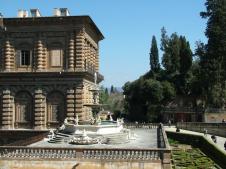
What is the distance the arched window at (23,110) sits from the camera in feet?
148

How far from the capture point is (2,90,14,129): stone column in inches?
1772

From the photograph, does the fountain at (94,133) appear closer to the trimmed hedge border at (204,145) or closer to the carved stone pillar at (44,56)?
the trimmed hedge border at (204,145)

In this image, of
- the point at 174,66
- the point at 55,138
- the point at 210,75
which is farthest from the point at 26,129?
the point at 174,66

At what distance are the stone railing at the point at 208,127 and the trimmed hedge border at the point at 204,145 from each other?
25.8ft

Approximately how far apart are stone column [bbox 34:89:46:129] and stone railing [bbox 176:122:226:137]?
21526 mm

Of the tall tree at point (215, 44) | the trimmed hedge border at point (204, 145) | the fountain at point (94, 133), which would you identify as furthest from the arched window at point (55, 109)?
the tall tree at point (215, 44)

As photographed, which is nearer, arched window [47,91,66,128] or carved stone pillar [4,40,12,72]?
arched window [47,91,66,128]

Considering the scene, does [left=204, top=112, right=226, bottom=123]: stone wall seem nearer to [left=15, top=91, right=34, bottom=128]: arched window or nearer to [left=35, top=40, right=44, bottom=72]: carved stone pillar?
[left=15, top=91, right=34, bottom=128]: arched window

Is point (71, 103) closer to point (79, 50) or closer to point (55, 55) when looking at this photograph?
point (55, 55)

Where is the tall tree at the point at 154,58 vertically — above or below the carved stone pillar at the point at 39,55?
above

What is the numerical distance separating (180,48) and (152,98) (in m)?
12.4

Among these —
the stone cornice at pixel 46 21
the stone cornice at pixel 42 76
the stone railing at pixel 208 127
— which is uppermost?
the stone cornice at pixel 46 21

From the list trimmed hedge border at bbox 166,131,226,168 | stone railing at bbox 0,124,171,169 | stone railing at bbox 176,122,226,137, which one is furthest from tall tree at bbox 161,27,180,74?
stone railing at bbox 0,124,171,169

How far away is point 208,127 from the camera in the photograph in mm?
56500
